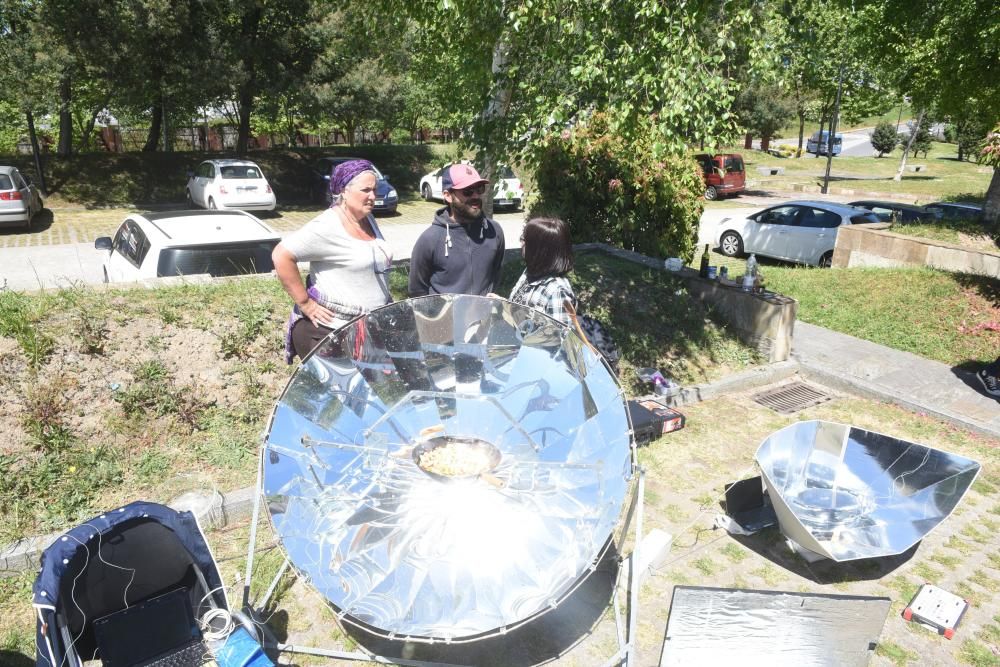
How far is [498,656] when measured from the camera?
376cm

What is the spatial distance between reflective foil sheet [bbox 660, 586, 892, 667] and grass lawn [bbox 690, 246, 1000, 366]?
251 inches

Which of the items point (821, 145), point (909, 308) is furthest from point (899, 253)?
point (821, 145)

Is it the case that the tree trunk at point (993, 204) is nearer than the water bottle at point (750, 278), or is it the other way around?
the water bottle at point (750, 278)

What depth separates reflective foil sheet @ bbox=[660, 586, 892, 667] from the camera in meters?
3.31

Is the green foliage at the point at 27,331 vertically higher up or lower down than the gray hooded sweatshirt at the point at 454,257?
lower down

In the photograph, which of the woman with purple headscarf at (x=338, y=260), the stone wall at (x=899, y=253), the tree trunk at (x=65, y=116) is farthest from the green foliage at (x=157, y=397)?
the tree trunk at (x=65, y=116)

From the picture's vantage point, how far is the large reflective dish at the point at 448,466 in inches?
129

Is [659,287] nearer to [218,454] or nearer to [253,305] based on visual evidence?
[253,305]

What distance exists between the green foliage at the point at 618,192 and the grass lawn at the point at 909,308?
215 centimetres

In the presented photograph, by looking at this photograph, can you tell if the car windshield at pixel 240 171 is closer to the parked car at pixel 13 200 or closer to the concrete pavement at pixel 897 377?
the parked car at pixel 13 200

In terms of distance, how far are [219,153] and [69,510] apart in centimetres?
2138

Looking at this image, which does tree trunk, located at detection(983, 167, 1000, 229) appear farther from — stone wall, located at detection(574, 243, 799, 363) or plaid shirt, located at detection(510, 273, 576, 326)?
plaid shirt, located at detection(510, 273, 576, 326)

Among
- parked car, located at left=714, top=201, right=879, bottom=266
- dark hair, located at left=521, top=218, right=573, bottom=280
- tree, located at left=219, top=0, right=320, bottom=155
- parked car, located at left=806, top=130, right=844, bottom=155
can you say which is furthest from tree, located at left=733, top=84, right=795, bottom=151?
dark hair, located at left=521, top=218, right=573, bottom=280

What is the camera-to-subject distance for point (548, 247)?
4.57 metres
